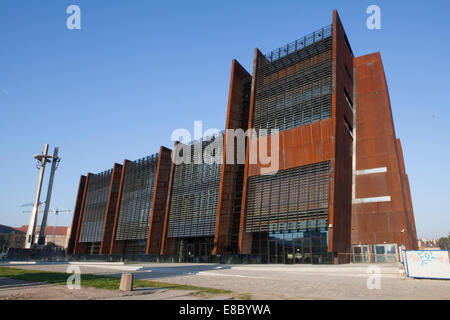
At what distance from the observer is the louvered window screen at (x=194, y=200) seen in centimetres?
3977

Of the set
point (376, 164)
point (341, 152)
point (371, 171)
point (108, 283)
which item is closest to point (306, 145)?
point (341, 152)

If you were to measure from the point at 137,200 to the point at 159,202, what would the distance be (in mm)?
5928

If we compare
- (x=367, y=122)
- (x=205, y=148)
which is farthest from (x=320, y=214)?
(x=205, y=148)

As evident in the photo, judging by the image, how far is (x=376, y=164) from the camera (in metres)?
34.0

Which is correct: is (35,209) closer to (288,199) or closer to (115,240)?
(115,240)

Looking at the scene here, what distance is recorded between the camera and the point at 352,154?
35.9 m

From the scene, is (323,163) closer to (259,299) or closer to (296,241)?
(296,241)

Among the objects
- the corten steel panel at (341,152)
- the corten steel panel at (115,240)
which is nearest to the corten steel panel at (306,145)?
the corten steel panel at (341,152)

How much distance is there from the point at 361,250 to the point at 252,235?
36.3 feet

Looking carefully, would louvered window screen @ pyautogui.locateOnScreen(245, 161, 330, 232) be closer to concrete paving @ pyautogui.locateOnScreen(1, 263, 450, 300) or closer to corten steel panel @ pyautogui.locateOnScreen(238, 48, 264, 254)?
corten steel panel @ pyautogui.locateOnScreen(238, 48, 264, 254)

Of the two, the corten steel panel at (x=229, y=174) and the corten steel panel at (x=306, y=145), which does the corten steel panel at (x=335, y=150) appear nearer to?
the corten steel panel at (x=306, y=145)

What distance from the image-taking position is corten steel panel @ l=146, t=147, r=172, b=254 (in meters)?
44.7

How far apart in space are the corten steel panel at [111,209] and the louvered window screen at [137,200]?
107 inches

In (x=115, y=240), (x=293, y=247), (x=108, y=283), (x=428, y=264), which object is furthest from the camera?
(x=115, y=240)
